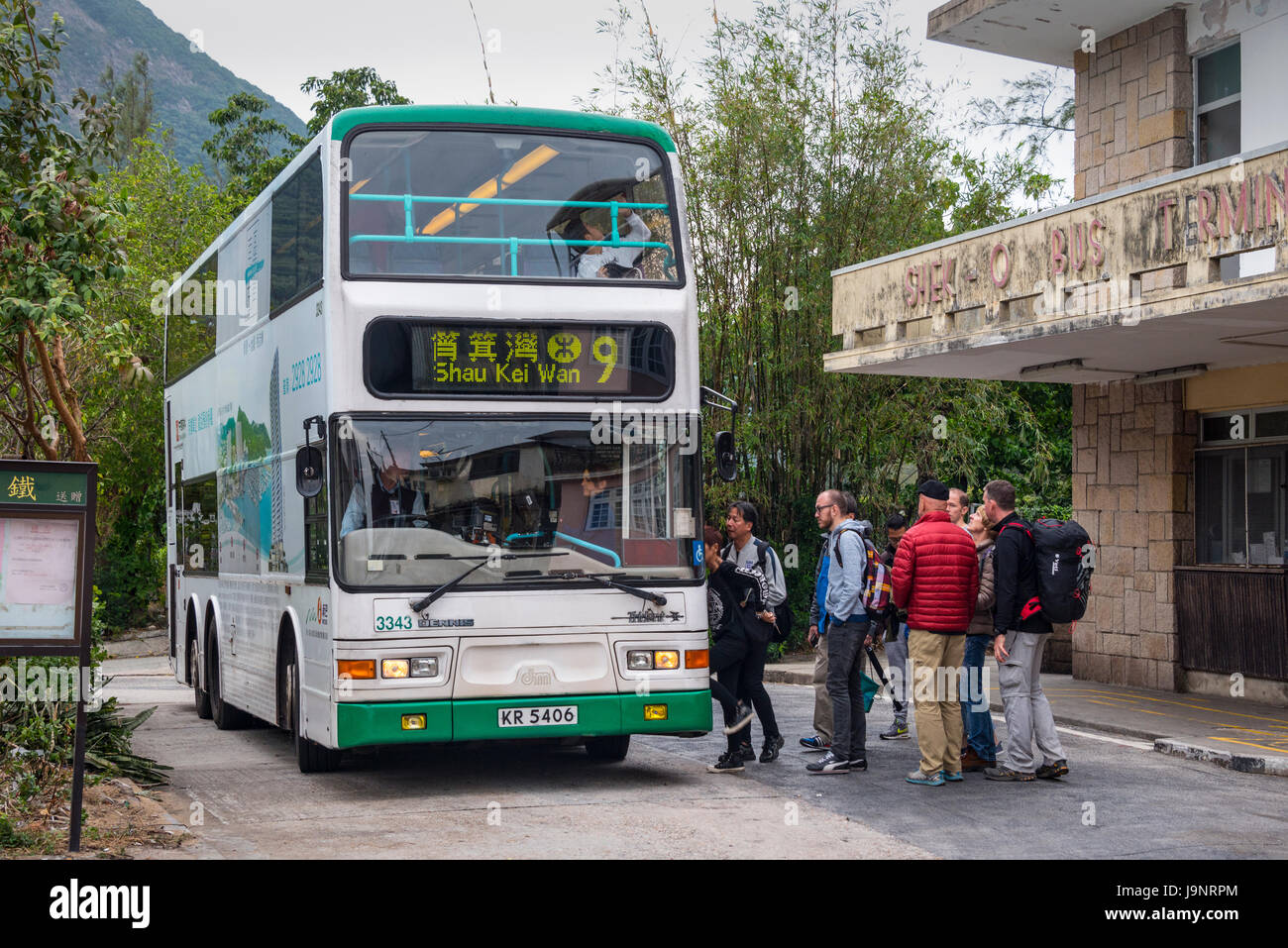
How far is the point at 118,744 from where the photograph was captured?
10367 mm

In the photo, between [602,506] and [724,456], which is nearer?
[602,506]

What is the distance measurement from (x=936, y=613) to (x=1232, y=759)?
3175 millimetres

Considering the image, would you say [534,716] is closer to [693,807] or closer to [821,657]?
→ [693,807]

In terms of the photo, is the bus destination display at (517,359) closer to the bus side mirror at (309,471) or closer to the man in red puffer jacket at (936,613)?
the bus side mirror at (309,471)

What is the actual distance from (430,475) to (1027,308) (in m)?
7.09

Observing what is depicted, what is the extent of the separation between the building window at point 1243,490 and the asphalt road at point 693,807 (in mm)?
3814

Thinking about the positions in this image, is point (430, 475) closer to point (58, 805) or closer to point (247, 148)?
point (58, 805)

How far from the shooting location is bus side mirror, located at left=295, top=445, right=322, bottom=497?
973 cm

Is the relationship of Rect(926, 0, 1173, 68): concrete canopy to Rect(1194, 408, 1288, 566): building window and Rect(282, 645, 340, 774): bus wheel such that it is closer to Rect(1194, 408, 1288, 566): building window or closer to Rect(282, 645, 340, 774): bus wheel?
Rect(1194, 408, 1288, 566): building window

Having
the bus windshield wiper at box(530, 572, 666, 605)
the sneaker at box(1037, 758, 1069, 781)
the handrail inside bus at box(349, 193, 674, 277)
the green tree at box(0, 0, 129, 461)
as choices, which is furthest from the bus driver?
the sneaker at box(1037, 758, 1069, 781)

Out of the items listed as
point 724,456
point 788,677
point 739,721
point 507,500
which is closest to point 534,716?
point 507,500

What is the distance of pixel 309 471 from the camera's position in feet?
32.0

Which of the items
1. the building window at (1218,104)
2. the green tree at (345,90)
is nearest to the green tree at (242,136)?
the green tree at (345,90)

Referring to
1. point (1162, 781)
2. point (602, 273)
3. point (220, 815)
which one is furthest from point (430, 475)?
point (1162, 781)
